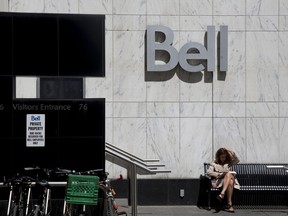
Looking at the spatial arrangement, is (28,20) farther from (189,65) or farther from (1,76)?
(189,65)

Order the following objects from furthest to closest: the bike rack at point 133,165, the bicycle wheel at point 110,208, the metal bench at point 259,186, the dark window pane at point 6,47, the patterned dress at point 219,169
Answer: the metal bench at point 259,186
the patterned dress at point 219,169
the bike rack at point 133,165
the dark window pane at point 6,47
the bicycle wheel at point 110,208

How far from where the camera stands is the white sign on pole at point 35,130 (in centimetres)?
966

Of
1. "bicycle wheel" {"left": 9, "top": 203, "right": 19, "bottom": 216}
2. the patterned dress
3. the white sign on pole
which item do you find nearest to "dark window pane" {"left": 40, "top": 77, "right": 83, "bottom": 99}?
the white sign on pole

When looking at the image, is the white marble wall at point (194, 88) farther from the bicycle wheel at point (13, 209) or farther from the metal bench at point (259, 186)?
the bicycle wheel at point (13, 209)

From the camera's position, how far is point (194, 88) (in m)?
12.5

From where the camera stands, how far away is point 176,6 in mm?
12461

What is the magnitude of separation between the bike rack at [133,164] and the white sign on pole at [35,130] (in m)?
1.60

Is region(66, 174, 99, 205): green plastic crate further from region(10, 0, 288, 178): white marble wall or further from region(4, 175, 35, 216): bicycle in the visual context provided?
region(10, 0, 288, 178): white marble wall

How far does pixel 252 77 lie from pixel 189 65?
1352 millimetres

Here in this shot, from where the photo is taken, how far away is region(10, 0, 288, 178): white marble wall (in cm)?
1238

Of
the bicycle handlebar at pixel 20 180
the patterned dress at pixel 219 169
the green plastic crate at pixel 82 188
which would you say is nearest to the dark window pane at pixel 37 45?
the bicycle handlebar at pixel 20 180

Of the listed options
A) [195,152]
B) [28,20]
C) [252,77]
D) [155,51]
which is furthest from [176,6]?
[28,20]

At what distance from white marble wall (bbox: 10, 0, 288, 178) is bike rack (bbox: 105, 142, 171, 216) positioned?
0.31m

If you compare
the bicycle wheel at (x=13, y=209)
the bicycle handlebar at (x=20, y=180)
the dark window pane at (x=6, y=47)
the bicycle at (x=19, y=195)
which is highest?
the dark window pane at (x=6, y=47)
